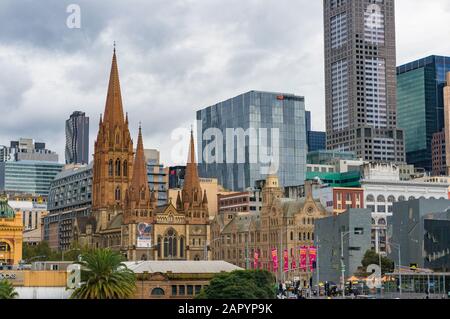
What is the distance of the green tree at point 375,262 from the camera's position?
13175 cm

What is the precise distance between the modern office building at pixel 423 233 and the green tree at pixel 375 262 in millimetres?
2162

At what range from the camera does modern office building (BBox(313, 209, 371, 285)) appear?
5463 inches

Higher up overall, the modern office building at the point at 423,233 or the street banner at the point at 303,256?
the modern office building at the point at 423,233

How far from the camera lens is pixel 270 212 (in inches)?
7485

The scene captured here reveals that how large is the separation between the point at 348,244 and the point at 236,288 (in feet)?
173

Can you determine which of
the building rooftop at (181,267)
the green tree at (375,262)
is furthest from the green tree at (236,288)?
the green tree at (375,262)

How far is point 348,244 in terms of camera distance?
139 metres

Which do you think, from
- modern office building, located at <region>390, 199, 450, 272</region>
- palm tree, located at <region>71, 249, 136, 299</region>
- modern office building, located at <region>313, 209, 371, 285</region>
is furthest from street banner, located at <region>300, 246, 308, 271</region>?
palm tree, located at <region>71, 249, 136, 299</region>

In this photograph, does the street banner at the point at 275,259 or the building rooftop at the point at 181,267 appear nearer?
the building rooftop at the point at 181,267

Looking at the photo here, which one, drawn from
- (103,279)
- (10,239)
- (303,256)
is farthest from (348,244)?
(103,279)

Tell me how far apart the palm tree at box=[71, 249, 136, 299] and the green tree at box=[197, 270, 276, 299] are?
1025cm

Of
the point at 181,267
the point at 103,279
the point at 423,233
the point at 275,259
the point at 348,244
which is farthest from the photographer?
the point at 275,259

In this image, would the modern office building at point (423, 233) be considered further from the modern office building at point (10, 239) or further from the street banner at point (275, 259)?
the modern office building at point (10, 239)

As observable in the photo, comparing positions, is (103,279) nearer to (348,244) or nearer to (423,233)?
(423,233)
